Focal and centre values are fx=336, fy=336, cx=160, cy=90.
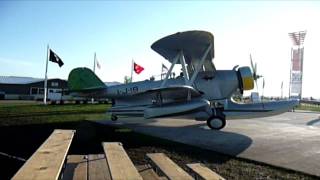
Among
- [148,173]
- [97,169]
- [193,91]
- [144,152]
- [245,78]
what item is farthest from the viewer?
[245,78]

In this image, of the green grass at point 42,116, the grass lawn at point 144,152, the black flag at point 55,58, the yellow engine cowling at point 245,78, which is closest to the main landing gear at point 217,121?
the yellow engine cowling at point 245,78

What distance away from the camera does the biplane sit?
47.8 ft

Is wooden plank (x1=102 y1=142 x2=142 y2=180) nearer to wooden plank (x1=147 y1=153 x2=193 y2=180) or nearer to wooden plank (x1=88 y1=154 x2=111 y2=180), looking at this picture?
wooden plank (x1=88 y1=154 x2=111 y2=180)

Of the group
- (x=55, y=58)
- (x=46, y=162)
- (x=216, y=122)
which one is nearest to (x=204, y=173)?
(x=46, y=162)

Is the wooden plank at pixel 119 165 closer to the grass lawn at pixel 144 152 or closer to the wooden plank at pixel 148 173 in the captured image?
the wooden plank at pixel 148 173

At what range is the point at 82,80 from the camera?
1942cm

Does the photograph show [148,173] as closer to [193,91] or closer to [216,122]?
[216,122]

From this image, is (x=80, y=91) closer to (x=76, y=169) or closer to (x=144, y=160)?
(x=144, y=160)

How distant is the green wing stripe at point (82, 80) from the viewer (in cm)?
1928

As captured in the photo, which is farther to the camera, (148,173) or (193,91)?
(193,91)

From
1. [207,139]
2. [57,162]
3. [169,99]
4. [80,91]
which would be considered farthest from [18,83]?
[57,162]

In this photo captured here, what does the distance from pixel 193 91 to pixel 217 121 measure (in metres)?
1.69

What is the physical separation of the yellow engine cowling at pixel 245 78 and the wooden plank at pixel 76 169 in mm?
11421

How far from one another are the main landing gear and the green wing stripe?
284 inches
